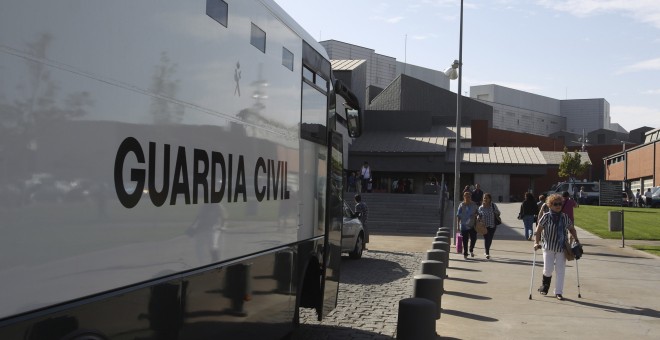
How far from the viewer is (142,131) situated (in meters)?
3.36

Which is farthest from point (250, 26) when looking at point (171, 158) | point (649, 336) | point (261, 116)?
point (649, 336)

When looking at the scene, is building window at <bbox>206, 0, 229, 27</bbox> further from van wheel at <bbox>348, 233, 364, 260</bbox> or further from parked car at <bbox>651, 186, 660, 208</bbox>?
parked car at <bbox>651, 186, 660, 208</bbox>

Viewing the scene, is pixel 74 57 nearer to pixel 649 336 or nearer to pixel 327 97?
pixel 327 97

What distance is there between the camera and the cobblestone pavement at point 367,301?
8140 mm

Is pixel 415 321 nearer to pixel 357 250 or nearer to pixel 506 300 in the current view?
pixel 506 300

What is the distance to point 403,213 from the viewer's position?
31344mm

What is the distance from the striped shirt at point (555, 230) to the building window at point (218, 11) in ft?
24.3

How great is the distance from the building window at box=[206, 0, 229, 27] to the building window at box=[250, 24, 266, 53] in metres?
0.52

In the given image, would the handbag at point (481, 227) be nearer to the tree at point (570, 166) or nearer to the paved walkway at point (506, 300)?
the paved walkway at point (506, 300)

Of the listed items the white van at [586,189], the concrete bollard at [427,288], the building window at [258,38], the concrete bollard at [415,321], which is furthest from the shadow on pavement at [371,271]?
the white van at [586,189]

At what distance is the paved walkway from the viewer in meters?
8.34

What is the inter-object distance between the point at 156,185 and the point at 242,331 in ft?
5.97

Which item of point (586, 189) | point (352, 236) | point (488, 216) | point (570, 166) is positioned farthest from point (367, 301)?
point (570, 166)

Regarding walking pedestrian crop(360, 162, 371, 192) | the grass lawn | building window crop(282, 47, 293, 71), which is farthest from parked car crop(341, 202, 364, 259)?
walking pedestrian crop(360, 162, 371, 192)
